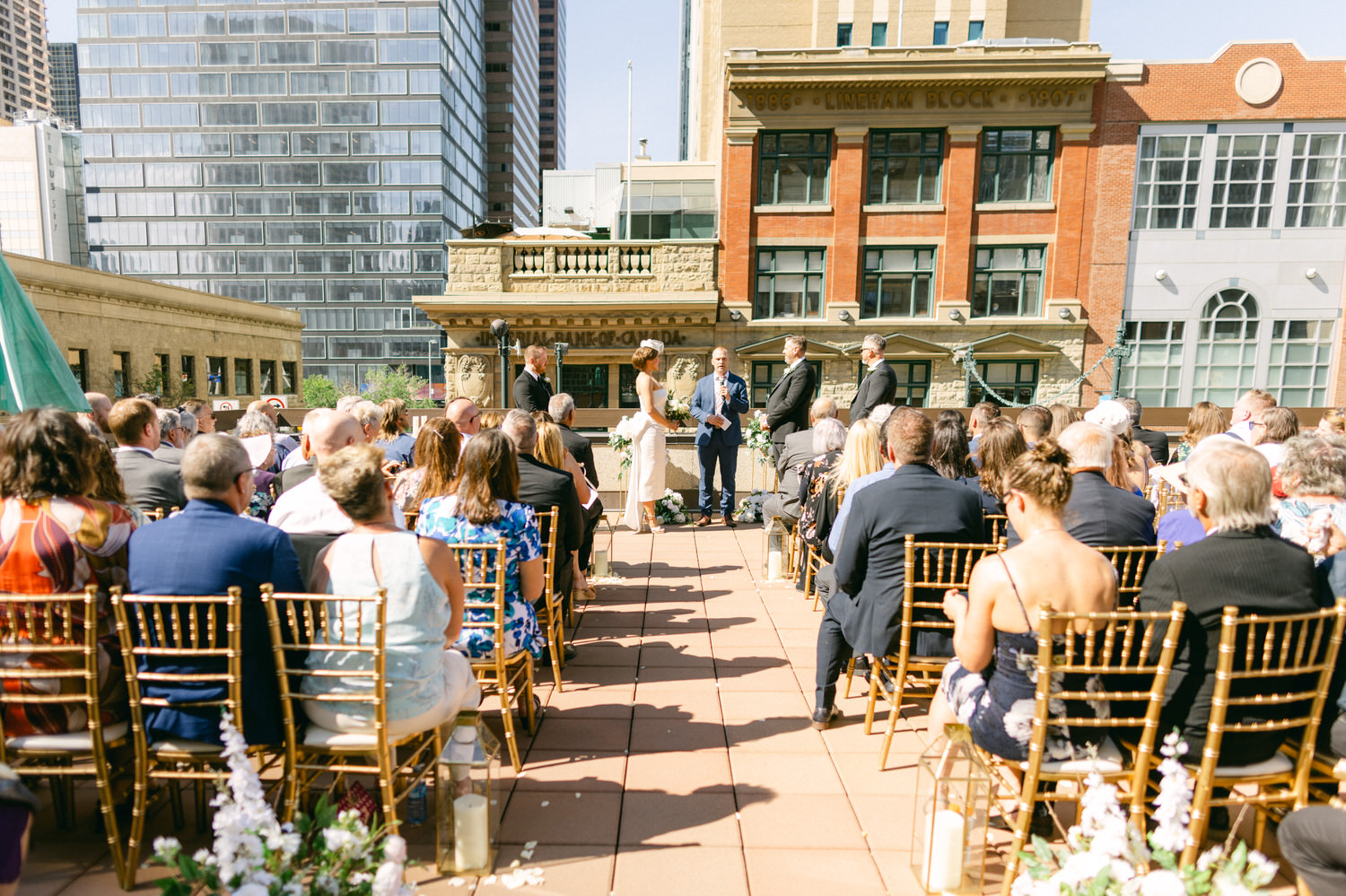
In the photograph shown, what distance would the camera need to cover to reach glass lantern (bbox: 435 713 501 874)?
2631mm

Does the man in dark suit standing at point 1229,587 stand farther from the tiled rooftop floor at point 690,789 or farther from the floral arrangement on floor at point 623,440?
the floral arrangement on floor at point 623,440

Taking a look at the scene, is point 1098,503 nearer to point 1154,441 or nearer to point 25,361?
point 1154,441

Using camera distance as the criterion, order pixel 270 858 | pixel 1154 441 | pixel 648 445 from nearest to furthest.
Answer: pixel 270 858 → pixel 1154 441 → pixel 648 445

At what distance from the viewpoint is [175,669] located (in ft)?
8.29

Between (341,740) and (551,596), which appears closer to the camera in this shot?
(341,740)

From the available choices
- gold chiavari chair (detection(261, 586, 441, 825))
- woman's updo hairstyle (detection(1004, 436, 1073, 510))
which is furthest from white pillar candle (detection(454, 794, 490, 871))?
woman's updo hairstyle (detection(1004, 436, 1073, 510))

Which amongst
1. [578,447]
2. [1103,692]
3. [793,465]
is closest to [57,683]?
[1103,692]

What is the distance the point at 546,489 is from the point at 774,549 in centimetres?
298

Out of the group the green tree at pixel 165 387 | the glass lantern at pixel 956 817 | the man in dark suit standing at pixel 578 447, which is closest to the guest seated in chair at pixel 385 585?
the glass lantern at pixel 956 817

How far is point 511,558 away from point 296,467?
1.85 meters

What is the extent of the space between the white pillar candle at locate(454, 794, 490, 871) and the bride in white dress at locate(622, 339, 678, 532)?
5.81 metres

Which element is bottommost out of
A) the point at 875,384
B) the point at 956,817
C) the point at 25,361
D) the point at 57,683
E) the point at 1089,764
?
the point at 956,817

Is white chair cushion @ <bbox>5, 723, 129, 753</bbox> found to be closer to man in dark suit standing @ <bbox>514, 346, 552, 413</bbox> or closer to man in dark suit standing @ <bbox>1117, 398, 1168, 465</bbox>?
man in dark suit standing @ <bbox>514, 346, 552, 413</bbox>

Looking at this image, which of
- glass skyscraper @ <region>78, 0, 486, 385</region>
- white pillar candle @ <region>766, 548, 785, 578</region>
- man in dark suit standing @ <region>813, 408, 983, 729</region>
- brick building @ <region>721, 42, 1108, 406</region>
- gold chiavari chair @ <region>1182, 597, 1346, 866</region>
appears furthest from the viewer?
glass skyscraper @ <region>78, 0, 486, 385</region>
